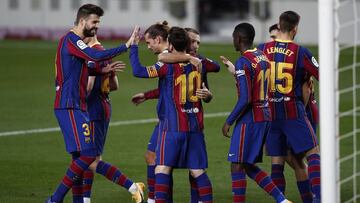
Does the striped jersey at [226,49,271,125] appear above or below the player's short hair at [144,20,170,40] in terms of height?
below

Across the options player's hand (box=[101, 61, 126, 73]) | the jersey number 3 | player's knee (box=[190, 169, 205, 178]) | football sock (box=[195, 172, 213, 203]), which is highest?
player's hand (box=[101, 61, 126, 73])

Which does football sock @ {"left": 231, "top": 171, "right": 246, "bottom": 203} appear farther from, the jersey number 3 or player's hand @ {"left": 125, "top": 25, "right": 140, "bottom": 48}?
player's hand @ {"left": 125, "top": 25, "right": 140, "bottom": 48}

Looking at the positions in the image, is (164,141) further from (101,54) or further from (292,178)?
(292,178)

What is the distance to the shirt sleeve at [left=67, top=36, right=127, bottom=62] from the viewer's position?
35.9 feet

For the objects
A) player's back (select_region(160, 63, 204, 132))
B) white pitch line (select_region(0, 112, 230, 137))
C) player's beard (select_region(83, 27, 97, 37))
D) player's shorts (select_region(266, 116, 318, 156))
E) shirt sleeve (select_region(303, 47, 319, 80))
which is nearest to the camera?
player's back (select_region(160, 63, 204, 132))

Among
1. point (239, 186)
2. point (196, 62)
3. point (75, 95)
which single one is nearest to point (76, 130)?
point (75, 95)

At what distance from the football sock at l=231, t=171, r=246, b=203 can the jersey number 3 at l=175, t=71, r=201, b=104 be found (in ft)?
3.06

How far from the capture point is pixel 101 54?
432 inches

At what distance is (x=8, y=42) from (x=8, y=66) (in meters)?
14.3

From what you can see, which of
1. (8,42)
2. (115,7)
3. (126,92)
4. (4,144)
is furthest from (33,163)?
(115,7)

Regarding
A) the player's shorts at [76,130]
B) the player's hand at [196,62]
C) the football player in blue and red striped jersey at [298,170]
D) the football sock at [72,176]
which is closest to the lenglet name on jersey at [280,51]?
the football player in blue and red striped jersey at [298,170]

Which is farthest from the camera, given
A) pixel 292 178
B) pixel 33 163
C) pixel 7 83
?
pixel 7 83

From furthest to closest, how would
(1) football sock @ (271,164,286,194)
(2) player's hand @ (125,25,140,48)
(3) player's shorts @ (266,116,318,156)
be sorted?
(1) football sock @ (271,164,286,194), (3) player's shorts @ (266,116,318,156), (2) player's hand @ (125,25,140,48)

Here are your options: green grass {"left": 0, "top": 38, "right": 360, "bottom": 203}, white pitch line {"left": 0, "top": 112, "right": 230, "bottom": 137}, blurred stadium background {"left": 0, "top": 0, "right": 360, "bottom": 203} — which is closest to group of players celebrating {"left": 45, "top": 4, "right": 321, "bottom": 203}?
blurred stadium background {"left": 0, "top": 0, "right": 360, "bottom": 203}
